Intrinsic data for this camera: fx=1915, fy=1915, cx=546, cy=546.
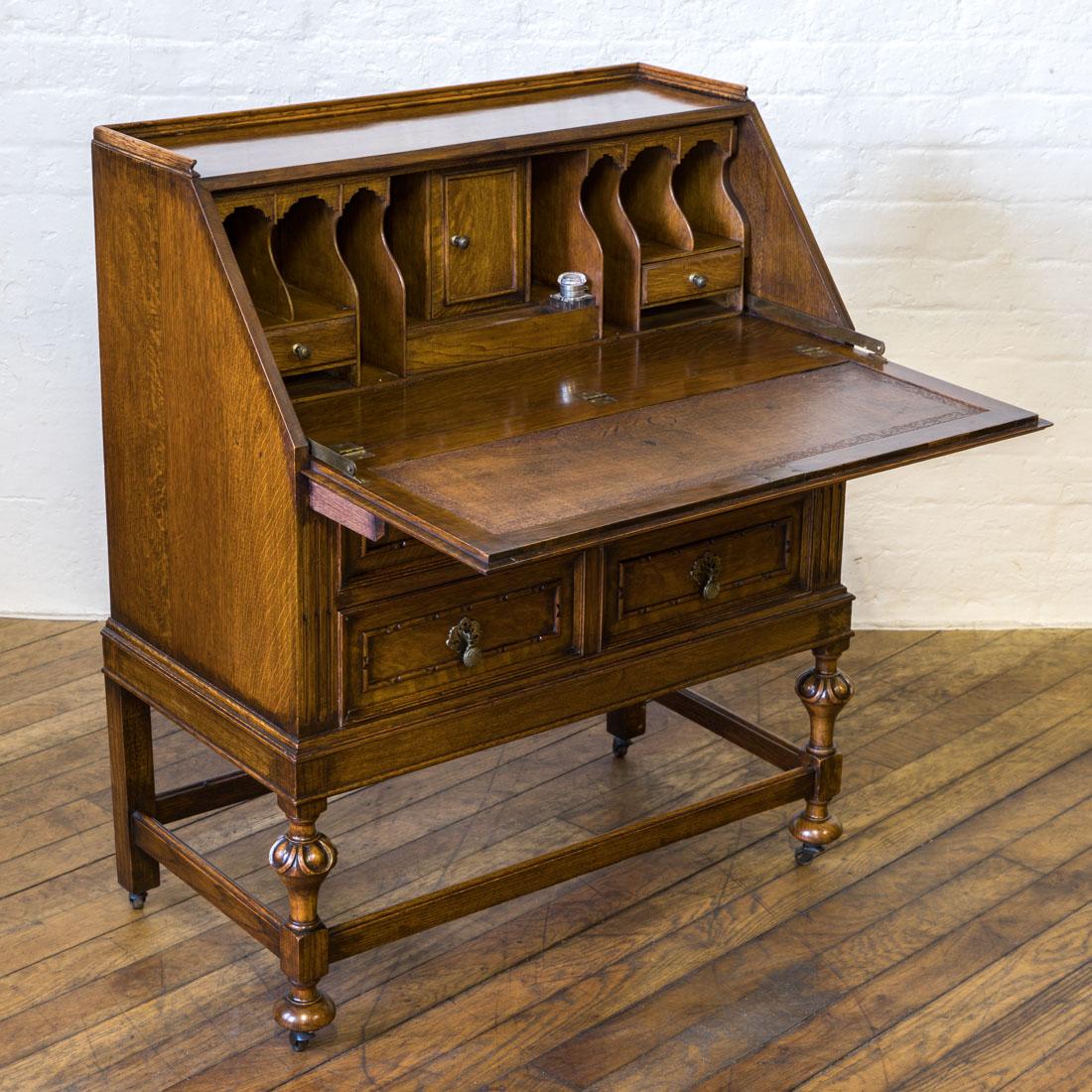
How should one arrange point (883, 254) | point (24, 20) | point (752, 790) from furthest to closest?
point (883, 254)
point (24, 20)
point (752, 790)

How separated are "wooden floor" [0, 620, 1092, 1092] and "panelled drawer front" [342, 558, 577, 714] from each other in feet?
2.05

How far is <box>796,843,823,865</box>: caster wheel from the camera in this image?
150 inches

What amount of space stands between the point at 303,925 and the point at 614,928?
2.28 ft

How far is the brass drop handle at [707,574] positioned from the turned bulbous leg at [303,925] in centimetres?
78

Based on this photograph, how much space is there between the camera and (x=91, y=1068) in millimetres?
3129

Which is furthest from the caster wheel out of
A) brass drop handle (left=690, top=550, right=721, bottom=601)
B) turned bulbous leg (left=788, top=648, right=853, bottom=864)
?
brass drop handle (left=690, top=550, right=721, bottom=601)

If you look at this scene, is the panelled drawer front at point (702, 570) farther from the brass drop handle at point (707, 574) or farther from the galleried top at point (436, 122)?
the galleried top at point (436, 122)

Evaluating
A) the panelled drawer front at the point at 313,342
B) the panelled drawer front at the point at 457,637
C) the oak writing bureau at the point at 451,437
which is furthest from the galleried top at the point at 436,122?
the panelled drawer front at the point at 457,637

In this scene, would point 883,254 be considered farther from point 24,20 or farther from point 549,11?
point 24,20

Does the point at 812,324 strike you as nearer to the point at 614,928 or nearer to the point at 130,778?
the point at 614,928

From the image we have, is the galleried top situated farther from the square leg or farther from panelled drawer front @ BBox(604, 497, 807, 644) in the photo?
the square leg

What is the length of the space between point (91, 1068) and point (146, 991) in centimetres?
23

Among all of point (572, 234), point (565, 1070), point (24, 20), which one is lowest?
point (565, 1070)

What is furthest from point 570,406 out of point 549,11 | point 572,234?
point 549,11
